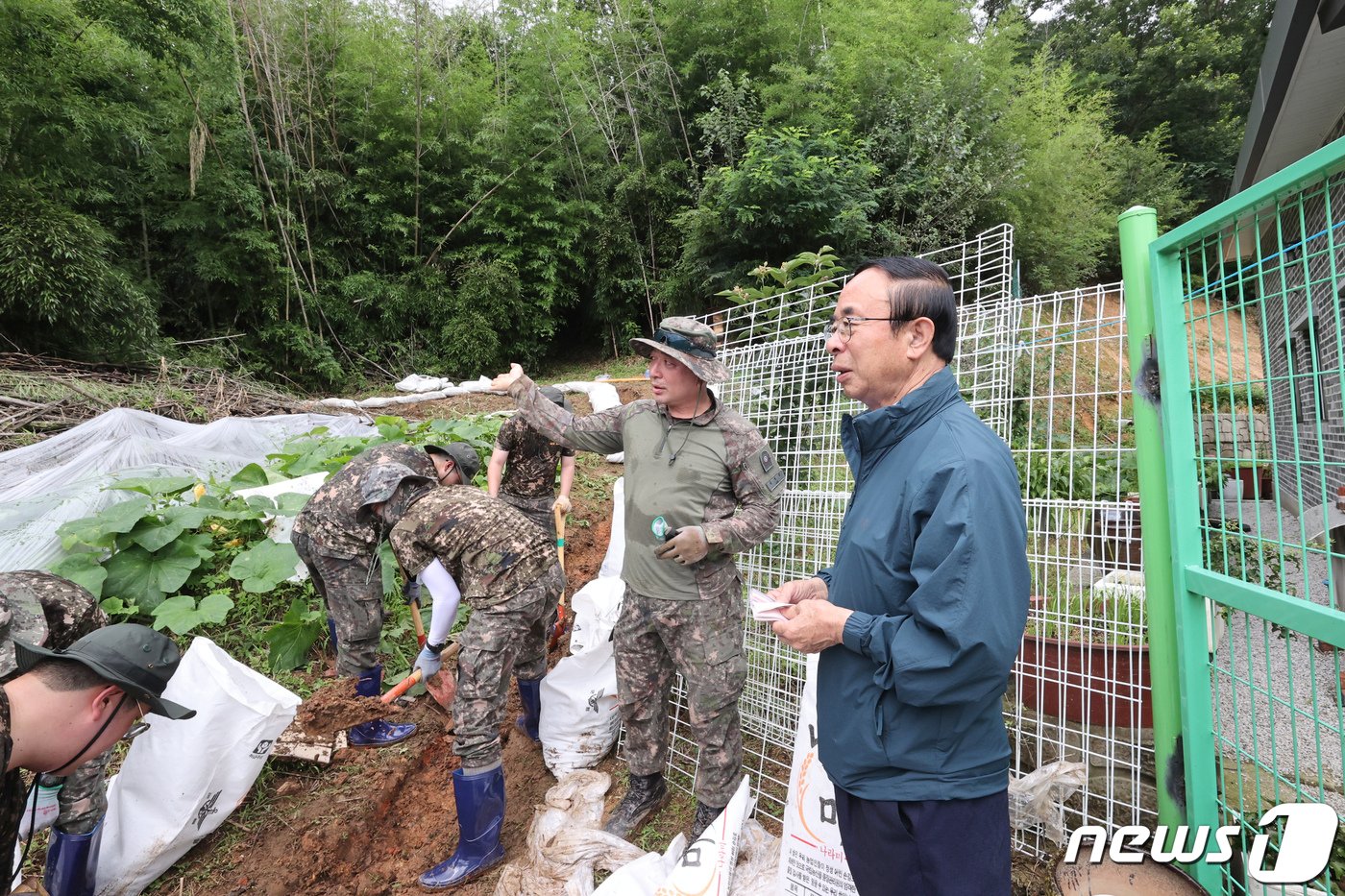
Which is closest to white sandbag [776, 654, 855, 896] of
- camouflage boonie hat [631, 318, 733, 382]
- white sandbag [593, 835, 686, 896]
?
white sandbag [593, 835, 686, 896]

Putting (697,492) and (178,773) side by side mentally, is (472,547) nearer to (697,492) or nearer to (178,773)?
(697,492)

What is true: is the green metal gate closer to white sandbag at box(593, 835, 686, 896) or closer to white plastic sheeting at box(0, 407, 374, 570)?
white sandbag at box(593, 835, 686, 896)

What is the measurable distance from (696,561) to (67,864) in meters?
2.24

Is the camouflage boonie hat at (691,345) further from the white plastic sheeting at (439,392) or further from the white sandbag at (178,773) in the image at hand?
the white plastic sheeting at (439,392)

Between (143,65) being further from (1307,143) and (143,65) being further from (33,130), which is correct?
(1307,143)

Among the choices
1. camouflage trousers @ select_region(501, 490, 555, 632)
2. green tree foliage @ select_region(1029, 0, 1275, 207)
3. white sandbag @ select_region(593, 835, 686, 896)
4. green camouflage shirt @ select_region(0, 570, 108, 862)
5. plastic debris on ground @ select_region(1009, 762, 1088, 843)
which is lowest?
white sandbag @ select_region(593, 835, 686, 896)

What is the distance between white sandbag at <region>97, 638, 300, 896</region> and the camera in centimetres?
222

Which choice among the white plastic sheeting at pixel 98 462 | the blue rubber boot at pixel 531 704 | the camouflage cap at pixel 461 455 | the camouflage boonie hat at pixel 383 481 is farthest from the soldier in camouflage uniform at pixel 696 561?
the white plastic sheeting at pixel 98 462

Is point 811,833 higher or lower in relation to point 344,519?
lower

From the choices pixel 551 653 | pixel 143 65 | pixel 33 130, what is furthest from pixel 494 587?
pixel 143 65

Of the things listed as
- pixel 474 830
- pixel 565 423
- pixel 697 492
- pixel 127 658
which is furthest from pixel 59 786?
pixel 697 492

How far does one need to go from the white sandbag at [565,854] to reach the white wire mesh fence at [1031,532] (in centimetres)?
50

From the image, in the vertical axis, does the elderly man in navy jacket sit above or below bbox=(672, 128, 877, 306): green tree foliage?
below

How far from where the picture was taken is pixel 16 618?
7.10 ft
